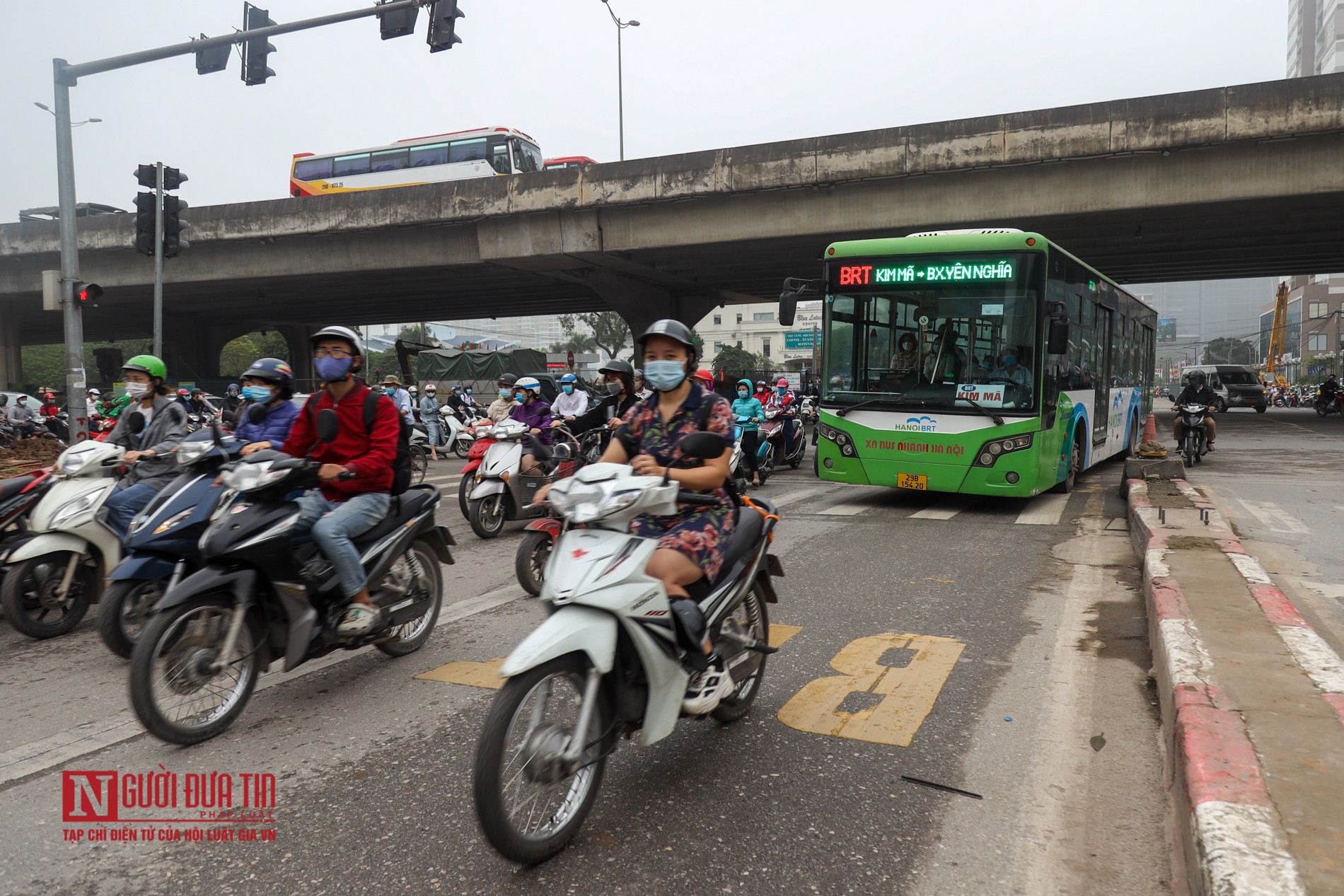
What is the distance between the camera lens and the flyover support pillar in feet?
91.1

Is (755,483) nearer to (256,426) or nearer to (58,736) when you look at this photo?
(256,426)

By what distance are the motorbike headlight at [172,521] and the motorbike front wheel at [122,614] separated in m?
0.33

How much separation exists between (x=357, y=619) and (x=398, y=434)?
894 millimetres

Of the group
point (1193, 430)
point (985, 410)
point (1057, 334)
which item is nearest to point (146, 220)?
point (985, 410)

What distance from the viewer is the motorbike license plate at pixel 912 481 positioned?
32.6ft

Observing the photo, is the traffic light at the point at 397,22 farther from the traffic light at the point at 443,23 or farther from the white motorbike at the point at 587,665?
the white motorbike at the point at 587,665

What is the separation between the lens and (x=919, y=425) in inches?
388

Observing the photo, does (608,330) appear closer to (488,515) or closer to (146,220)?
(146,220)

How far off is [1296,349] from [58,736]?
143m

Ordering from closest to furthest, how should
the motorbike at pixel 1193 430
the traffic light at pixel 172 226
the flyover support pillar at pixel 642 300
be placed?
the motorbike at pixel 1193 430 → the traffic light at pixel 172 226 → the flyover support pillar at pixel 642 300

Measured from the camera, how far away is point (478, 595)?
6.40 meters

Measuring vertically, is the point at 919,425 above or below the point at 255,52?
below

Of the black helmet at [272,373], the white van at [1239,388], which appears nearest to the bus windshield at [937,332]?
the black helmet at [272,373]

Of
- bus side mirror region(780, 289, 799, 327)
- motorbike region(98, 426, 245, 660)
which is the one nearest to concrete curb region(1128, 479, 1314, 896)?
motorbike region(98, 426, 245, 660)
